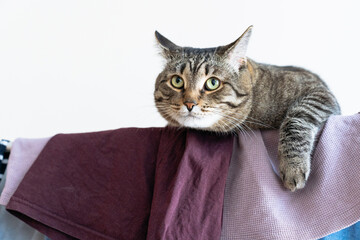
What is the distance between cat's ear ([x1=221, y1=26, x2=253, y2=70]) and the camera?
3.02 feet

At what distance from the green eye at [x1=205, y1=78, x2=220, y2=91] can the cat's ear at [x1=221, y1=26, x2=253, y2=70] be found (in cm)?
9

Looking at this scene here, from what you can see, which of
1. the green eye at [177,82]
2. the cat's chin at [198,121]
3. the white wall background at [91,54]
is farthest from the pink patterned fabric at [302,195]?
the white wall background at [91,54]

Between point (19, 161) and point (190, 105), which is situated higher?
point (190, 105)

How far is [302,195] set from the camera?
0.69 meters

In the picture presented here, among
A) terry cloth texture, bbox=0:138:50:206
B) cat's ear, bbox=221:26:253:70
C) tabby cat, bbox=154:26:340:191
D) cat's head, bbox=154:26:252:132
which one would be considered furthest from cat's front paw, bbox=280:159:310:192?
terry cloth texture, bbox=0:138:50:206

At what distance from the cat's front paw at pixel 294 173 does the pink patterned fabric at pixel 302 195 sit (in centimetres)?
2

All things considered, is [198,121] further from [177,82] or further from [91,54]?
[91,54]

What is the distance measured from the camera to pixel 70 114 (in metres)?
1.48

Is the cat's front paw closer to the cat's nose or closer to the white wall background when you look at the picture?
the cat's nose

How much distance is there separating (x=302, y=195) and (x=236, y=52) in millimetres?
473

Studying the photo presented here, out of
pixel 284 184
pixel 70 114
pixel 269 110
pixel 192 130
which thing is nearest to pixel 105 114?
pixel 70 114

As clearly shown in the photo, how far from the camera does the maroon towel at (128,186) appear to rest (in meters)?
0.70

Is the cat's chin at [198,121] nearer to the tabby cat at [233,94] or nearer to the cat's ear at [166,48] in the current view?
the tabby cat at [233,94]

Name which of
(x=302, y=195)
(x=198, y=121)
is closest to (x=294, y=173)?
(x=302, y=195)
